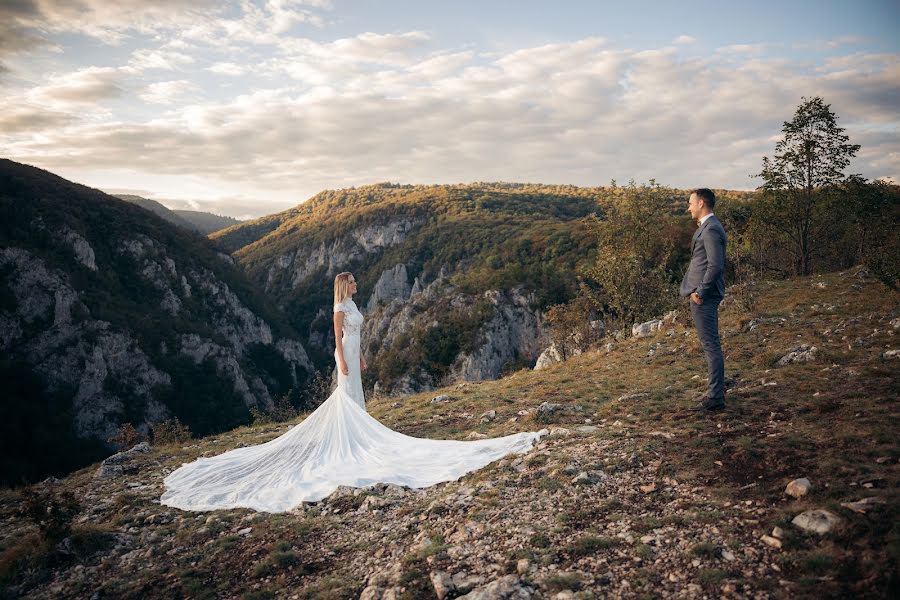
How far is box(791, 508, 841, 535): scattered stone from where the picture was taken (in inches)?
171

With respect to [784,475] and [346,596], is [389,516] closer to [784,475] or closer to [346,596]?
[346,596]

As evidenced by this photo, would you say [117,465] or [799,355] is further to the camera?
[117,465]

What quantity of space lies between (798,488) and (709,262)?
4.33 meters

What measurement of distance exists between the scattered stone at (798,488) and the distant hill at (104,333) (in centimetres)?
10327

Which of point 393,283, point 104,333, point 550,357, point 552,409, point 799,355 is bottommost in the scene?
point 104,333

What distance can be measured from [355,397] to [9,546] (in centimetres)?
620

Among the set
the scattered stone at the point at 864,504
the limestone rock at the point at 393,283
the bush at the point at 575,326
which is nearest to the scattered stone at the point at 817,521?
the scattered stone at the point at 864,504

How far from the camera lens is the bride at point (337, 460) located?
27.4 ft

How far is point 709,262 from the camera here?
8.35 meters

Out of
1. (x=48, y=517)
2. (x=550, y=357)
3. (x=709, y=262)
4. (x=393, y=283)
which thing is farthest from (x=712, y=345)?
(x=393, y=283)

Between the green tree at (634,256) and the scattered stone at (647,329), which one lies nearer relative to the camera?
the scattered stone at (647,329)

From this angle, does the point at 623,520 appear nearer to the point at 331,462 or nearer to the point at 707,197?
the point at 331,462

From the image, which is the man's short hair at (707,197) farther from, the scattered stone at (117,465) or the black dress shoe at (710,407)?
the scattered stone at (117,465)

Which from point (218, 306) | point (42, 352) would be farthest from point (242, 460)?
point (218, 306)
